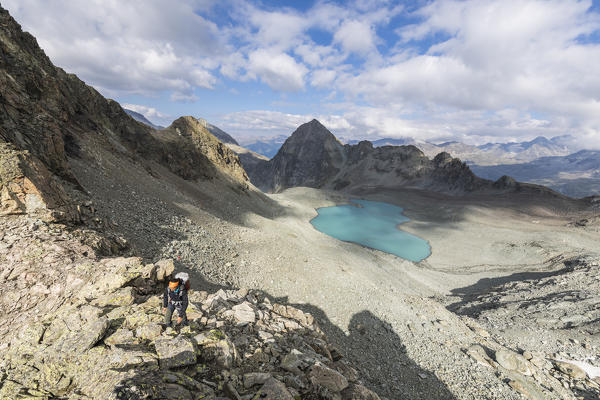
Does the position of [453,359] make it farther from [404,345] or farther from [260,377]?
[260,377]

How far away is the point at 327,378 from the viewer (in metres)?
7.56

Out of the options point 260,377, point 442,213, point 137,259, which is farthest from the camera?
point 442,213

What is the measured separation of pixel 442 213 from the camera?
85.9m

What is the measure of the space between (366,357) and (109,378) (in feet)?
42.1

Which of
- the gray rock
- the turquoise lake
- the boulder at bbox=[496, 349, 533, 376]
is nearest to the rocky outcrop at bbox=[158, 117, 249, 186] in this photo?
the turquoise lake

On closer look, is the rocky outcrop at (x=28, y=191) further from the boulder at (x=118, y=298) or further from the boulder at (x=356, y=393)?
the boulder at (x=356, y=393)

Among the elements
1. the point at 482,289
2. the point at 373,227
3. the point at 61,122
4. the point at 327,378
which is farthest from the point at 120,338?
the point at 373,227

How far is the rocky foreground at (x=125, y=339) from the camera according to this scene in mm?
5828

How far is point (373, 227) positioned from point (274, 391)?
74442mm

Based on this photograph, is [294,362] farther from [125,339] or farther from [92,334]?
[92,334]

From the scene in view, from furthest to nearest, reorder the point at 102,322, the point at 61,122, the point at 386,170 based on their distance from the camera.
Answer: the point at 386,170 < the point at 61,122 < the point at 102,322

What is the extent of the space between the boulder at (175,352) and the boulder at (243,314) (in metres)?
2.73

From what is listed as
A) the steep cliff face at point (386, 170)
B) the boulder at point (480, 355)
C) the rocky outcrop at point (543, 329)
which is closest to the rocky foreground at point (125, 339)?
the boulder at point (480, 355)

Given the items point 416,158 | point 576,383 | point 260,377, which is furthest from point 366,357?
point 416,158
